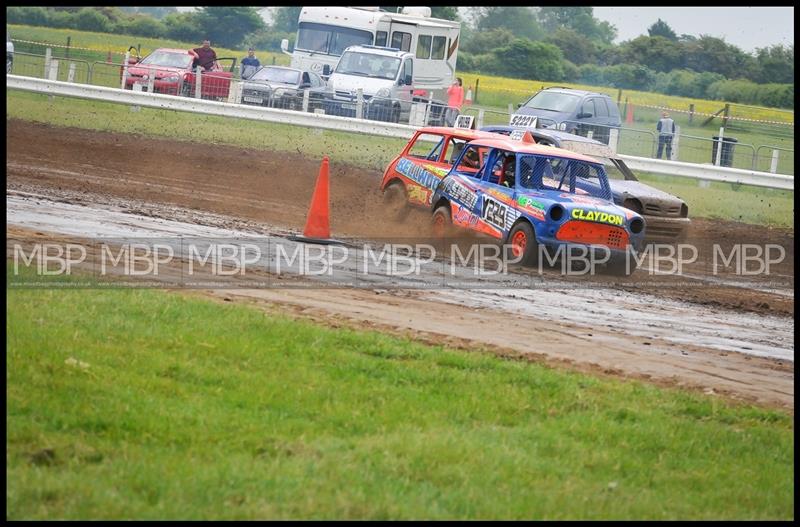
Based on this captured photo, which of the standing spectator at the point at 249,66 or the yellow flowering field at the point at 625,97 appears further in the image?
the yellow flowering field at the point at 625,97

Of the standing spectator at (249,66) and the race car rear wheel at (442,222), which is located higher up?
the standing spectator at (249,66)

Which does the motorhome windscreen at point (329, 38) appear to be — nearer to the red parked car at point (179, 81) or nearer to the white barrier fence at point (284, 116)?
the red parked car at point (179, 81)

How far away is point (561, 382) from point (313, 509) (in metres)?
3.15

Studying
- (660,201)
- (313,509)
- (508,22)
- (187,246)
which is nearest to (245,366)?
(313,509)

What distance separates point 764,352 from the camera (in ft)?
32.8

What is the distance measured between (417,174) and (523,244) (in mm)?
2422

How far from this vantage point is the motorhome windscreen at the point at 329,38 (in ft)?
110

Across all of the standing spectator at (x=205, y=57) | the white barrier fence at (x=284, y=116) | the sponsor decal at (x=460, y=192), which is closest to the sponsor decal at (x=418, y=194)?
the sponsor decal at (x=460, y=192)

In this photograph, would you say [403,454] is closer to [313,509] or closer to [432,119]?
[313,509]

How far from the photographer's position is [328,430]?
247 inches

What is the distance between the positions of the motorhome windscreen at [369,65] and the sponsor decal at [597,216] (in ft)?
54.7

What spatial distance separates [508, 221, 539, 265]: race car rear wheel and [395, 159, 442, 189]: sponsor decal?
1.69 meters

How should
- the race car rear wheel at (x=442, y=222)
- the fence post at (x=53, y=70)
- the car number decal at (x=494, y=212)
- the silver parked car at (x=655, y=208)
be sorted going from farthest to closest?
the fence post at (x=53, y=70) < the silver parked car at (x=655, y=208) < the race car rear wheel at (x=442, y=222) < the car number decal at (x=494, y=212)

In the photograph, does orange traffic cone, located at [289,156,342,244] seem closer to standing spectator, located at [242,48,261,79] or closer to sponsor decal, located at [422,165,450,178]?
sponsor decal, located at [422,165,450,178]
